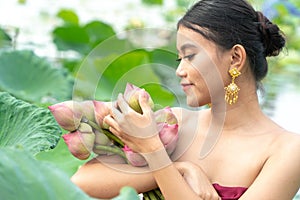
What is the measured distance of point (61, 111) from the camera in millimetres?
1269

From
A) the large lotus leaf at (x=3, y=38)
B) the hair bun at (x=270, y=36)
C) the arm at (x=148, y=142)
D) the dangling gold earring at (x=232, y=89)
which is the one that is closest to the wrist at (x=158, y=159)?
the arm at (x=148, y=142)

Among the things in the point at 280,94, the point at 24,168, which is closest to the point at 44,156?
the point at 24,168

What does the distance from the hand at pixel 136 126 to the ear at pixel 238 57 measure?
0.78 feet

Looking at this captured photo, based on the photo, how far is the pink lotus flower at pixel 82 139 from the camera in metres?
1.26

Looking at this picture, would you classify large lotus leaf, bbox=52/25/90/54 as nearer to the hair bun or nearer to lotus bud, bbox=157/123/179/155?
the hair bun

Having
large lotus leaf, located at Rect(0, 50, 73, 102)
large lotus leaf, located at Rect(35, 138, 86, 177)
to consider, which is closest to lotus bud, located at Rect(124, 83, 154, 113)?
large lotus leaf, located at Rect(35, 138, 86, 177)

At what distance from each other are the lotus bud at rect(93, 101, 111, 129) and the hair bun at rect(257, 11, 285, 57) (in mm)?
358

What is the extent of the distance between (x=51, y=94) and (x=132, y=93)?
1562 millimetres

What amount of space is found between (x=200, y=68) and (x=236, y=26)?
0.40ft

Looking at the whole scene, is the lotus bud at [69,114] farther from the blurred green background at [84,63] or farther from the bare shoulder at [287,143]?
the bare shoulder at [287,143]

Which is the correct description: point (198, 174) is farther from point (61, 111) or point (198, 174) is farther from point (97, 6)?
point (97, 6)

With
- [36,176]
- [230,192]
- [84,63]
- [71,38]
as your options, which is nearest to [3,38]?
[71,38]

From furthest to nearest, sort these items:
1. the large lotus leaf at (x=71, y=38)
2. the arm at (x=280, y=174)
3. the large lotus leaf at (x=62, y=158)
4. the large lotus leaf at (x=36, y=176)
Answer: the large lotus leaf at (x=71, y=38) → the large lotus leaf at (x=62, y=158) → the arm at (x=280, y=174) → the large lotus leaf at (x=36, y=176)

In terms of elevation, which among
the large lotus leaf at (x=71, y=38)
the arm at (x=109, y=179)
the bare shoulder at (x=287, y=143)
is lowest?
the large lotus leaf at (x=71, y=38)
